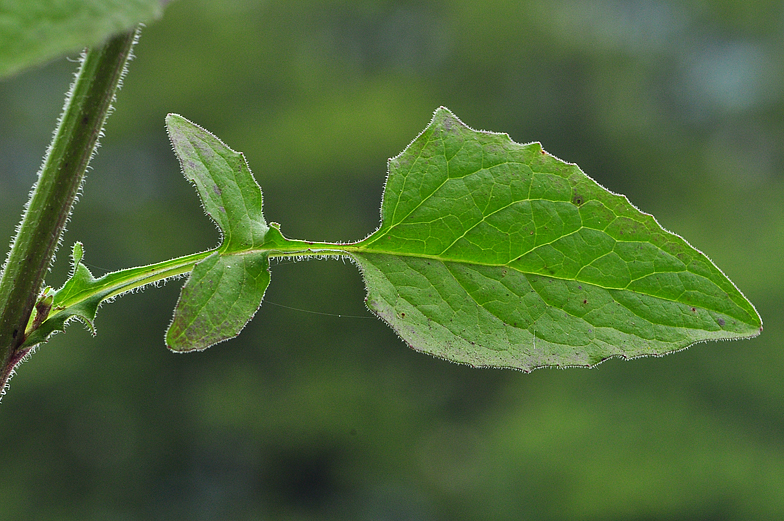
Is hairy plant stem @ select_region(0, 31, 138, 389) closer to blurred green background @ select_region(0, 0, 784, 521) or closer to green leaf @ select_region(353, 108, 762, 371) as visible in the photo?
green leaf @ select_region(353, 108, 762, 371)

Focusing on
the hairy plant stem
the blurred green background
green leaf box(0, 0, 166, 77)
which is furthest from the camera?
the blurred green background

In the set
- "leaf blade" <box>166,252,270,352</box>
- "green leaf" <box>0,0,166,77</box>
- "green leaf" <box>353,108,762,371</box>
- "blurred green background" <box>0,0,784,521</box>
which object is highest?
"blurred green background" <box>0,0,784,521</box>

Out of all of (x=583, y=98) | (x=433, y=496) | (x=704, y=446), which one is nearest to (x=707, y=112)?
(x=583, y=98)

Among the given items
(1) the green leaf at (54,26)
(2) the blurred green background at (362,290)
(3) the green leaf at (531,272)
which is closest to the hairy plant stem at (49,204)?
(3) the green leaf at (531,272)

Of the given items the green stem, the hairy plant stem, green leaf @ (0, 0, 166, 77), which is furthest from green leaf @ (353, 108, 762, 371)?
green leaf @ (0, 0, 166, 77)

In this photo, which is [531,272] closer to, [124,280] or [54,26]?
[124,280]

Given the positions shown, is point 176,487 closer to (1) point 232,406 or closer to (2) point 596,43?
(1) point 232,406

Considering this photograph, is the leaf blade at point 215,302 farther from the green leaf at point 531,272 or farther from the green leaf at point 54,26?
the green leaf at point 54,26

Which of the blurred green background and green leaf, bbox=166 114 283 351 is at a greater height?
the blurred green background
